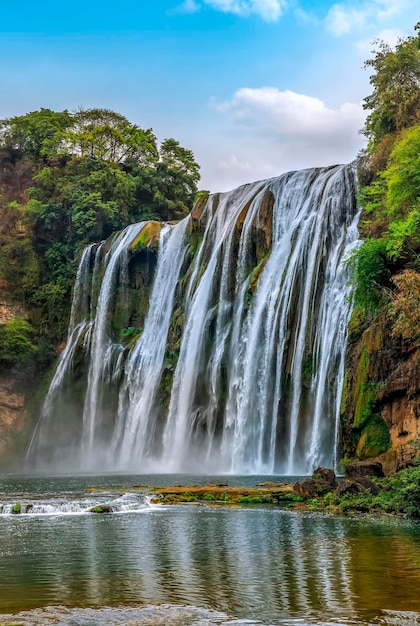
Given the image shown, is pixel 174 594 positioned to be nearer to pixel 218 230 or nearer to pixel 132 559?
pixel 132 559

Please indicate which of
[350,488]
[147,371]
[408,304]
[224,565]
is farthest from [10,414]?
[224,565]

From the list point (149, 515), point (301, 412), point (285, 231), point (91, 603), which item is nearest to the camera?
point (91, 603)

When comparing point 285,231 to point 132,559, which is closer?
point 132,559

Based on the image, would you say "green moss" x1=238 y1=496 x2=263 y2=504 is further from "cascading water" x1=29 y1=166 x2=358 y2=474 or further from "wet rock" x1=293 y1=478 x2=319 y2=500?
"cascading water" x1=29 y1=166 x2=358 y2=474

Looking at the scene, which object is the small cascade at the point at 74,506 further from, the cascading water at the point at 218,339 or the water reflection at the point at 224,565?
the cascading water at the point at 218,339

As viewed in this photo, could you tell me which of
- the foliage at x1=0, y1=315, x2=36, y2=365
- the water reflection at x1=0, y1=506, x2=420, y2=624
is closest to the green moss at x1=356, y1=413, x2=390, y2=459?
the water reflection at x1=0, y1=506, x2=420, y2=624

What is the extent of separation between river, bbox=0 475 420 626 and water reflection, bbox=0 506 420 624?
0.02 m

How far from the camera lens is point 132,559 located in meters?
11.4

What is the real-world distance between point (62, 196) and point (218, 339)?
2332cm

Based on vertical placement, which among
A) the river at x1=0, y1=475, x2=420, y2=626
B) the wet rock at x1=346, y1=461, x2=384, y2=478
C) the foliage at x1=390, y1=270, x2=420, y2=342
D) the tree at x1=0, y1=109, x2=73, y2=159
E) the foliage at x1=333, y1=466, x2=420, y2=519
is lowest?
the river at x1=0, y1=475, x2=420, y2=626

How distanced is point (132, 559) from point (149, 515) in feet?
19.7

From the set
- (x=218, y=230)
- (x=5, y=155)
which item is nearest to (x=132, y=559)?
(x=218, y=230)

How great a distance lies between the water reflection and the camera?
851cm

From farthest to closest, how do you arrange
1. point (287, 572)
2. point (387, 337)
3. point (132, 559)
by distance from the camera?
point (387, 337) → point (132, 559) → point (287, 572)
